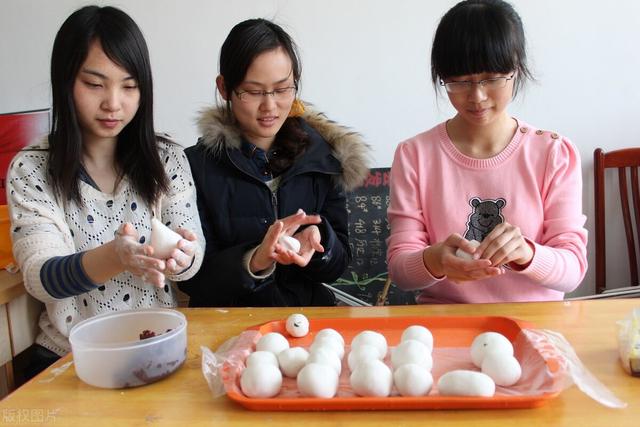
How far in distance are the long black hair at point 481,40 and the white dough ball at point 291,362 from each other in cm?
68

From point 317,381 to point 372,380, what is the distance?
7cm

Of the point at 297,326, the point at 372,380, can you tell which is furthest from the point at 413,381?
the point at 297,326

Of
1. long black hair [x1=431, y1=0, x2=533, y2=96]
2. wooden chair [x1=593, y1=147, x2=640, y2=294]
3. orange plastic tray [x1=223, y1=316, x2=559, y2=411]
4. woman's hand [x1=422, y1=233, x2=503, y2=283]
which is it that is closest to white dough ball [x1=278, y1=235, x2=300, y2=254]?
orange plastic tray [x1=223, y1=316, x2=559, y2=411]

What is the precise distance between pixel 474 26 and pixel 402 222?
45 cm

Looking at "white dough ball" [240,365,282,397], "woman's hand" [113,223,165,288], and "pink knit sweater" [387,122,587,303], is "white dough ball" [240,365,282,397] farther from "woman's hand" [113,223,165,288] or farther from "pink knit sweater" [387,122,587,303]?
"pink knit sweater" [387,122,587,303]

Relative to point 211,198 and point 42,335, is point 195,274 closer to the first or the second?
point 211,198

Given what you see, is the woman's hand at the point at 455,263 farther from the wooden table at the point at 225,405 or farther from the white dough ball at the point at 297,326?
the white dough ball at the point at 297,326

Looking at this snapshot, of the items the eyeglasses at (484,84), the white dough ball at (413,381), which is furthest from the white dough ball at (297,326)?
the eyeglasses at (484,84)

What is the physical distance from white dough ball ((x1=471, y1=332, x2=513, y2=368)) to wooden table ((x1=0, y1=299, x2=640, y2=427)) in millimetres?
97

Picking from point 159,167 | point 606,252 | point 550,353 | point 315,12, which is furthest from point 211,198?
point 606,252

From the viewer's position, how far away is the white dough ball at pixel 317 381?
0.70m

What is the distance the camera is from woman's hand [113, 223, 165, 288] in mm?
877

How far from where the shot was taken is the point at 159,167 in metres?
1.22

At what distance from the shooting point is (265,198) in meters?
1.34
